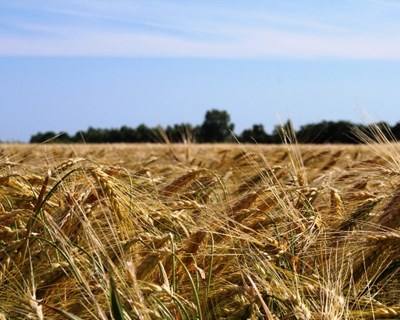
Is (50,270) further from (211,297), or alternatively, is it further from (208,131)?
(208,131)

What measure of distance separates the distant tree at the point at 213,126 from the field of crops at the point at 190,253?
48.1 metres

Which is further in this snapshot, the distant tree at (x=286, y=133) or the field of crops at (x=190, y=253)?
the distant tree at (x=286, y=133)

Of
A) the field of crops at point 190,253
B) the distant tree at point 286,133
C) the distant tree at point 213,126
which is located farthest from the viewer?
the distant tree at point 213,126

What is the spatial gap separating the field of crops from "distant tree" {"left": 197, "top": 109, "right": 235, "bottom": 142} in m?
48.1

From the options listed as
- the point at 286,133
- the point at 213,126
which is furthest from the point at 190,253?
the point at 213,126

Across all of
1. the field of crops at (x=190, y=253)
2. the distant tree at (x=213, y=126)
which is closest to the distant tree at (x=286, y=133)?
the field of crops at (x=190, y=253)

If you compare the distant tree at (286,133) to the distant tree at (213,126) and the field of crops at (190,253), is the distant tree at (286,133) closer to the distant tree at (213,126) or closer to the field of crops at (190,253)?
the field of crops at (190,253)

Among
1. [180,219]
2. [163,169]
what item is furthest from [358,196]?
[163,169]

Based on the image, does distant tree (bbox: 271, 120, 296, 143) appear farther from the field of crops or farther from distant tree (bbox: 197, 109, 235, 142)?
distant tree (bbox: 197, 109, 235, 142)

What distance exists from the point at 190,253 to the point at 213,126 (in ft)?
187

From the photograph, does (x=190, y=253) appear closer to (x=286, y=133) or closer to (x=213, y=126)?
(x=286, y=133)

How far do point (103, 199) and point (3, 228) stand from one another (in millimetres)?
345

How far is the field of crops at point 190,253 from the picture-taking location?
2121mm

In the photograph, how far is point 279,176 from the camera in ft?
16.4
